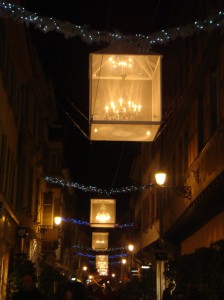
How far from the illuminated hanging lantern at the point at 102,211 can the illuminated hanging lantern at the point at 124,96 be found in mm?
23285

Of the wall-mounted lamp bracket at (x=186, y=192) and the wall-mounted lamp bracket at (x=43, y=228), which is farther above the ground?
the wall-mounted lamp bracket at (x=43, y=228)

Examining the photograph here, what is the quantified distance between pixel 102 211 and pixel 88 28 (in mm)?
26286

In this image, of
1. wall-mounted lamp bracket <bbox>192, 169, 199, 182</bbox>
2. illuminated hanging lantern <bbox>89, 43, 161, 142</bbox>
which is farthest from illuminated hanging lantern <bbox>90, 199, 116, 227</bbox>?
illuminated hanging lantern <bbox>89, 43, 161, 142</bbox>

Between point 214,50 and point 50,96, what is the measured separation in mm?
24044

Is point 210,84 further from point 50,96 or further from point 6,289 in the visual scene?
point 50,96

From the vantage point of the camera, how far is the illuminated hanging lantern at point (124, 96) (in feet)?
44.3

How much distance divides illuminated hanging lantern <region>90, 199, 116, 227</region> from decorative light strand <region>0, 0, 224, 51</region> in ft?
84.2

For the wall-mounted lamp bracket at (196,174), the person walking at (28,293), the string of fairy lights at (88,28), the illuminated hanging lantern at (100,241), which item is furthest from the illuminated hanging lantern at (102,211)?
the person walking at (28,293)

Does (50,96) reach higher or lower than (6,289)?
higher

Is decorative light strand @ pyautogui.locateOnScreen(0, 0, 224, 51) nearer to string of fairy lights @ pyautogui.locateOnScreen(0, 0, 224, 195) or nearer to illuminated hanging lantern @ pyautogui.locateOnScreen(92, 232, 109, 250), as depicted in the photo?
string of fairy lights @ pyautogui.locateOnScreen(0, 0, 224, 195)

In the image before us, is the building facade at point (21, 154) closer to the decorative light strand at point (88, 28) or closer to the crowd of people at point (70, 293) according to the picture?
the crowd of people at point (70, 293)

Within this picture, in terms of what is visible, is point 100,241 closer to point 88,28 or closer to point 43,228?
point 43,228

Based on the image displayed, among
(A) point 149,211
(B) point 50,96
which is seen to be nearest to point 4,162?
(B) point 50,96

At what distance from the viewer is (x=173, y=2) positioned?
30.5 m
